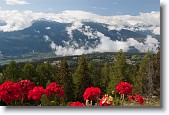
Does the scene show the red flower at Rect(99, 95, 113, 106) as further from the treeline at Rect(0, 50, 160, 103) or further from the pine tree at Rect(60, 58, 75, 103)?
the pine tree at Rect(60, 58, 75, 103)

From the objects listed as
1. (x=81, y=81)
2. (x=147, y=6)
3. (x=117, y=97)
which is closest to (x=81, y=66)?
(x=81, y=81)

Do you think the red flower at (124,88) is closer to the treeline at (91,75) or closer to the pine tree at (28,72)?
the treeline at (91,75)

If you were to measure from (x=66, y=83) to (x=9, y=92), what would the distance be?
21.8 inches

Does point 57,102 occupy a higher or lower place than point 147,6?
lower

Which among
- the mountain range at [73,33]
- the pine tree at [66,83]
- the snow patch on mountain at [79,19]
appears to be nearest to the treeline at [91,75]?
the pine tree at [66,83]

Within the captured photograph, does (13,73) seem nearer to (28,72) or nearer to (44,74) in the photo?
Result: (28,72)

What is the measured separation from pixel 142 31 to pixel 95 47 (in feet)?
1.60

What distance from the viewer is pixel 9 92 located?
5059 millimetres

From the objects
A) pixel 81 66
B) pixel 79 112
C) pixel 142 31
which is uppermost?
pixel 142 31

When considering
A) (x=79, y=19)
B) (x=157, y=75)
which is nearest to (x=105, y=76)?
(x=157, y=75)

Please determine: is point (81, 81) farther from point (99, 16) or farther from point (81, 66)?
point (99, 16)

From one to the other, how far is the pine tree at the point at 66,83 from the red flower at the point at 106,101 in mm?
280

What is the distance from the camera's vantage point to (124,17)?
5164mm

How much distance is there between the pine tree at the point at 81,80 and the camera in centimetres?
504
